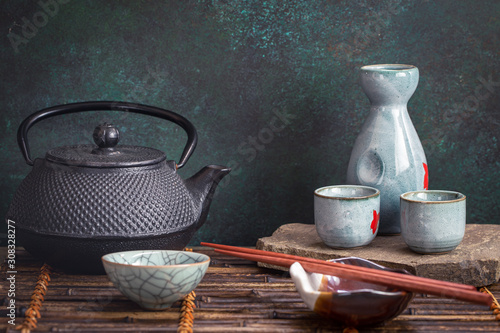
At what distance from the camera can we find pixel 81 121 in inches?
45.7

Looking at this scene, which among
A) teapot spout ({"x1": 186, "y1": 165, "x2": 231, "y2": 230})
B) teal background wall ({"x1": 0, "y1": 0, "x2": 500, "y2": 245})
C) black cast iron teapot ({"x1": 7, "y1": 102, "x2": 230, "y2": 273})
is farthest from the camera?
teal background wall ({"x1": 0, "y1": 0, "x2": 500, "y2": 245})

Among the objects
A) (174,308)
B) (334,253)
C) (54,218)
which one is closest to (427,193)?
(334,253)

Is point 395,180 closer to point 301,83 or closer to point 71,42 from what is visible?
point 301,83

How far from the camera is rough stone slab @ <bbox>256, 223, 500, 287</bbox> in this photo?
34.9 inches

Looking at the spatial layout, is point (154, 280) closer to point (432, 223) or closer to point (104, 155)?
point (104, 155)

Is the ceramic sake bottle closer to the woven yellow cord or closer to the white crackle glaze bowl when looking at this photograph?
the white crackle glaze bowl

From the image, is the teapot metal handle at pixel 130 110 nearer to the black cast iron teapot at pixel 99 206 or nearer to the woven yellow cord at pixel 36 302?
the black cast iron teapot at pixel 99 206

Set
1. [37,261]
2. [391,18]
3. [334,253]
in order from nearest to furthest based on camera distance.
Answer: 1. [334,253]
2. [37,261]
3. [391,18]

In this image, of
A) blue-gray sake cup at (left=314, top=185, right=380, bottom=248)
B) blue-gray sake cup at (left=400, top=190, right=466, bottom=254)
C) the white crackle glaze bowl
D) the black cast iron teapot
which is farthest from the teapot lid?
blue-gray sake cup at (left=400, top=190, right=466, bottom=254)

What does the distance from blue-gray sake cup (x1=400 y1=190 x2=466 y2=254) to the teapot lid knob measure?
0.46m

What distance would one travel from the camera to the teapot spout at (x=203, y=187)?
991 mm

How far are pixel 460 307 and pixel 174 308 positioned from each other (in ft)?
1.31

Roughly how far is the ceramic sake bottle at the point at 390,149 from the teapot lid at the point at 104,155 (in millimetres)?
360

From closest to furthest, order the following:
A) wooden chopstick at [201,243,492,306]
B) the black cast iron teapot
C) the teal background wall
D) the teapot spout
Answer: wooden chopstick at [201,243,492,306], the black cast iron teapot, the teapot spout, the teal background wall
